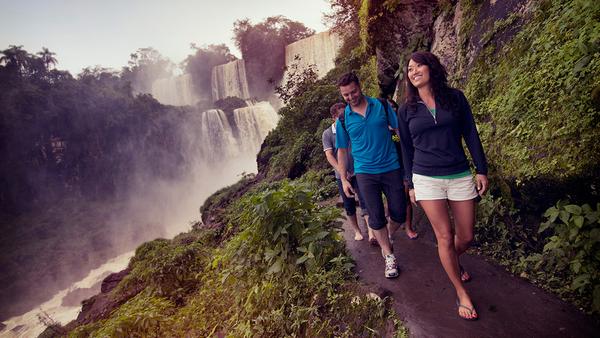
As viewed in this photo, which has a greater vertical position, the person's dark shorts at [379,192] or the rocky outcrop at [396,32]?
the rocky outcrop at [396,32]

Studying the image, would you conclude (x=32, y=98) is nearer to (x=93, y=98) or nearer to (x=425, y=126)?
(x=93, y=98)

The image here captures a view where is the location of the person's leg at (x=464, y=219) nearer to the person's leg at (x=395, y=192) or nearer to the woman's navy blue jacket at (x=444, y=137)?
the woman's navy blue jacket at (x=444, y=137)

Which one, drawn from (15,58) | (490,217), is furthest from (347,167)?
(15,58)

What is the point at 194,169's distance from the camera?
33.7m

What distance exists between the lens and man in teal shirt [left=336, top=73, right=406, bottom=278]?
296 centimetres

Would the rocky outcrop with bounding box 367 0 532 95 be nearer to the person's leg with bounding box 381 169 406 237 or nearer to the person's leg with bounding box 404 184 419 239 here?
the person's leg with bounding box 404 184 419 239

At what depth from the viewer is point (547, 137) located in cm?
272

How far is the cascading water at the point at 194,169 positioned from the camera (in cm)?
2411

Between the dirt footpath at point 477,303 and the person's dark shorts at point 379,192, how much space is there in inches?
25.3

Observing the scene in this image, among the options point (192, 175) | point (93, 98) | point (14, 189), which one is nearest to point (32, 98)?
point (93, 98)

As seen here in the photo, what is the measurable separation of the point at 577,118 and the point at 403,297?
2.09 m

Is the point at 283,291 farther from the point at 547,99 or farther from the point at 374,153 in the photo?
the point at 547,99

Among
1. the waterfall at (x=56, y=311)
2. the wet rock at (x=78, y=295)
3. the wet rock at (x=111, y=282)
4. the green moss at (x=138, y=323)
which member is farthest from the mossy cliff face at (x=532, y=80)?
the wet rock at (x=78, y=295)

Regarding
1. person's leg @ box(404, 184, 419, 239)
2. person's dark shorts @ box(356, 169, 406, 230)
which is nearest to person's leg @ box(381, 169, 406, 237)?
person's dark shorts @ box(356, 169, 406, 230)
